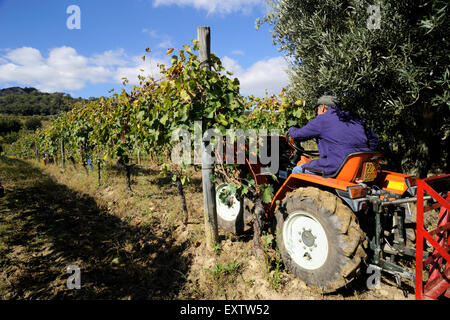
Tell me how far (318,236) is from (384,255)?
2.59 feet

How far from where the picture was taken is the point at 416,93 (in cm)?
313

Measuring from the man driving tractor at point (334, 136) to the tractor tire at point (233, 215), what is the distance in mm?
1207

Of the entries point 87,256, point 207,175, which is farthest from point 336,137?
point 87,256

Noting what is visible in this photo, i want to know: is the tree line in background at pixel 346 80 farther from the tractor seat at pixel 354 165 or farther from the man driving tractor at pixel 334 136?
the tractor seat at pixel 354 165

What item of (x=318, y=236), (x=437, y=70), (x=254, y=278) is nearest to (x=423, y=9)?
(x=437, y=70)

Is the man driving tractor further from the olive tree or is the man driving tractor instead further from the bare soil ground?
the bare soil ground

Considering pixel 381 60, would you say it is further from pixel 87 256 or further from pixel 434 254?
pixel 87 256

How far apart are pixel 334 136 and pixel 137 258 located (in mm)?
3381

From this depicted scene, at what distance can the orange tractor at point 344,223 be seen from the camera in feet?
7.50

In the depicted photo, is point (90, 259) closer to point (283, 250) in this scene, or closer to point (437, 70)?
point (283, 250)

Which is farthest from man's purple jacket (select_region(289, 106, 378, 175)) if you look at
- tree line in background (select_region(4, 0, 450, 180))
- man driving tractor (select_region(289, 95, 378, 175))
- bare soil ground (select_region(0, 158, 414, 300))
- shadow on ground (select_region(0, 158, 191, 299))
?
shadow on ground (select_region(0, 158, 191, 299))

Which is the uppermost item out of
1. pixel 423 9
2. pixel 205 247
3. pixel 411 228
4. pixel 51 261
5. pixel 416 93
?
pixel 423 9

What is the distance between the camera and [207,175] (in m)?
3.27

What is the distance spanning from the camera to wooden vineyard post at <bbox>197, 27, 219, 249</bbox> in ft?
10.1
